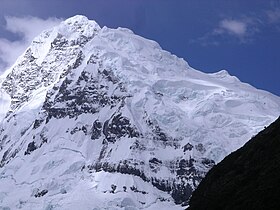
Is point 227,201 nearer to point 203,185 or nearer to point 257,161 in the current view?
point 257,161

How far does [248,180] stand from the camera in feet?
209

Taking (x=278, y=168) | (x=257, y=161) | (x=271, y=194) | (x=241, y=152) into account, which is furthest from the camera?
(x=241, y=152)

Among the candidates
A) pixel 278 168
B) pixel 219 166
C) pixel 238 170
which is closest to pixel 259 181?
pixel 278 168

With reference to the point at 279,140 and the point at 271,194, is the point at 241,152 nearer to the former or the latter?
the point at 279,140

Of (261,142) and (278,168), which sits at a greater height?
(261,142)

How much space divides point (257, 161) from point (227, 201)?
5.88 metres

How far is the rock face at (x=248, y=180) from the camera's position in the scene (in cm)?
5828

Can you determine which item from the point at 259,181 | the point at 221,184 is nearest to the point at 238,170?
the point at 221,184

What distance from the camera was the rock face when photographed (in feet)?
191

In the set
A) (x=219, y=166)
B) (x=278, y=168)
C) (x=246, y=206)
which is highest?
(x=219, y=166)

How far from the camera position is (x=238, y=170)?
6800cm

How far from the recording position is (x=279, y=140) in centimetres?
6681

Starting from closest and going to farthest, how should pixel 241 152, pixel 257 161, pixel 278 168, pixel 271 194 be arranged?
pixel 271 194 < pixel 278 168 < pixel 257 161 < pixel 241 152

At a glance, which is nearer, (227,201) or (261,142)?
(227,201)
